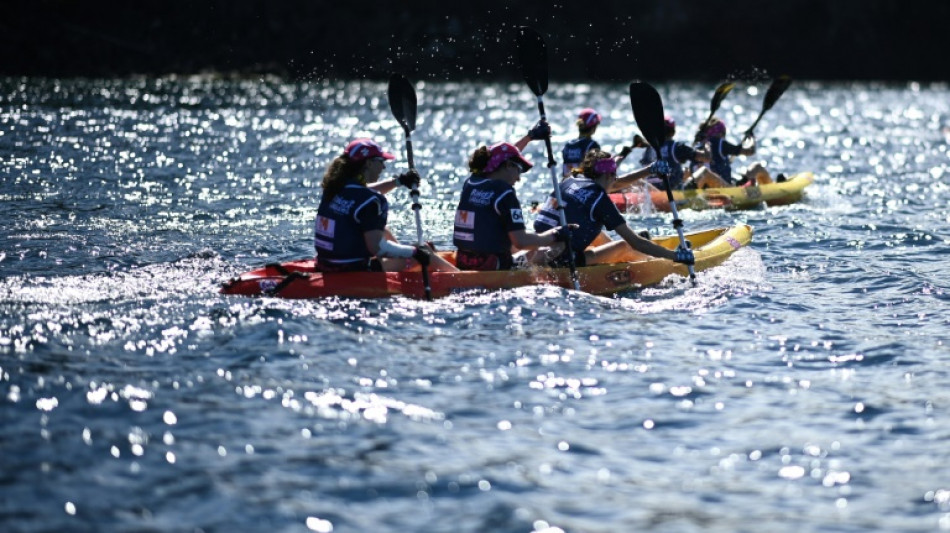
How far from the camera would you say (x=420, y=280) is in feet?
43.8

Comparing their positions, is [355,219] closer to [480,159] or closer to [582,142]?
[480,159]

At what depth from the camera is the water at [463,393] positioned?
7.89 m

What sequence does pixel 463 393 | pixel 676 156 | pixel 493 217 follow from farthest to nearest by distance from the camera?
pixel 676 156
pixel 493 217
pixel 463 393

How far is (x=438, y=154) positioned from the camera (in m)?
35.5

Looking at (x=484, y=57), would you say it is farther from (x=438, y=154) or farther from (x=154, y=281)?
(x=154, y=281)

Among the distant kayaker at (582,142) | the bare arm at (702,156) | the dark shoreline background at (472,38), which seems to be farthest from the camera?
the dark shoreline background at (472,38)

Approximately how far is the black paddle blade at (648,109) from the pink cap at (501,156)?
2929mm

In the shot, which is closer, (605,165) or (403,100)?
(605,165)

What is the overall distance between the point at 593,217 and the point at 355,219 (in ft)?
9.97

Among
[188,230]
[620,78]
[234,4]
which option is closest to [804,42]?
[620,78]

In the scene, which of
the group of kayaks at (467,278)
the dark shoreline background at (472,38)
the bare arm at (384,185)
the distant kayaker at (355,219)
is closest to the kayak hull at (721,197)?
the group of kayaks at (467,278)

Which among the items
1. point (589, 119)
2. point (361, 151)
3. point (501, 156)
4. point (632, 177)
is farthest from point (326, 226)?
point (589, 119)

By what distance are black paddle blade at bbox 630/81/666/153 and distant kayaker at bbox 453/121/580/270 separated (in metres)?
2.60

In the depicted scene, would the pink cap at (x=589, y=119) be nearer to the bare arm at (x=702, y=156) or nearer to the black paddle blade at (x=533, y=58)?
the black paddle blade at (x=533, y=58)
